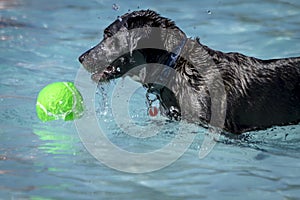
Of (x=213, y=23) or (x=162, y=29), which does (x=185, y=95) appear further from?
(x=213, y=23)

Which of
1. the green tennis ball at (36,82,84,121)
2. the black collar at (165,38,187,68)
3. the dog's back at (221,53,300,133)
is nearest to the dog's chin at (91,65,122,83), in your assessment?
the green tennis ball at (36,82,84,121)

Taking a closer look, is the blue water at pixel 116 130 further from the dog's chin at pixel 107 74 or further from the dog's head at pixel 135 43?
the dog's head at pixel 135 43

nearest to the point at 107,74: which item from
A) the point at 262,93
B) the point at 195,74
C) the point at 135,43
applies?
the point at 135,43

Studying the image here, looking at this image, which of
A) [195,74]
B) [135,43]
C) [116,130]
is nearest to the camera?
[135,43]

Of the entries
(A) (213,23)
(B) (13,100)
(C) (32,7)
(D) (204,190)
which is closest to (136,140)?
(D) (204,190)

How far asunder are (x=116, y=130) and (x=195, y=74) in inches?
50.2

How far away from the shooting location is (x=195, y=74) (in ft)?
18.2

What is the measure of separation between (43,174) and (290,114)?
8.72 feet

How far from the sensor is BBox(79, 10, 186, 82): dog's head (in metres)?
5.39

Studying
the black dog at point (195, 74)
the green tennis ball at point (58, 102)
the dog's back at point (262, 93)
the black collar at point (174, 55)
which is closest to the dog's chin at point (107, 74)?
the black dog at point (195, 74)

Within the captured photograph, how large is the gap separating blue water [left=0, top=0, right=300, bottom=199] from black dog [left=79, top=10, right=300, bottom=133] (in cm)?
32

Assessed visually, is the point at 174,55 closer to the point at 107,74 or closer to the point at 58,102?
the point at 107,74

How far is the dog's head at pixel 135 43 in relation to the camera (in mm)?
5395

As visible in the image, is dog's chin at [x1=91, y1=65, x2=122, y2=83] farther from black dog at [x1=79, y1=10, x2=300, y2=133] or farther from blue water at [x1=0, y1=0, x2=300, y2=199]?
blue water at [x1=0, y1=0, x2=300, y2=199]
